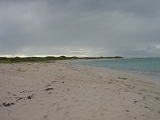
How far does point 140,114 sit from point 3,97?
18.0 feet

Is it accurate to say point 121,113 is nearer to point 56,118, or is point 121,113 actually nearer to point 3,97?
point 56,118

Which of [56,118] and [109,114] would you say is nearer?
[56,118]

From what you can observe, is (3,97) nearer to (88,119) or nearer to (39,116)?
(39,116)

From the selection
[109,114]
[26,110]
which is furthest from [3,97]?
[109,114]

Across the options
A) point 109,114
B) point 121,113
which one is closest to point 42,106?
point 109,114

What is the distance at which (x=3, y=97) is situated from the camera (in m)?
6.53

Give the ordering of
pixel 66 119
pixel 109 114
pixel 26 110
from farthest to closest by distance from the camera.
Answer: pixel 26 110
pixel 109 114
pixel 66 119

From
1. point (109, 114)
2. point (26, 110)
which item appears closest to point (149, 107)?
point (109, 114)

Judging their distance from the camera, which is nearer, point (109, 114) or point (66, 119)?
point (66, 119)

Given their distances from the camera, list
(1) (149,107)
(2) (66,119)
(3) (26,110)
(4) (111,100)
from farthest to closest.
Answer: (4) (111,100), (1) (149,107), (3) (26,110), (2) (66,119)

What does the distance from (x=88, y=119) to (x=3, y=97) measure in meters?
4.11

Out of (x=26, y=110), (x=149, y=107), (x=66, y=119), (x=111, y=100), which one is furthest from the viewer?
(x=111, y=100)

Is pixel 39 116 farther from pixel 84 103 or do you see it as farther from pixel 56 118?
pixel 84 103

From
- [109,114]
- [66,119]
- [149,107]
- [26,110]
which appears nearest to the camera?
[66,119]
